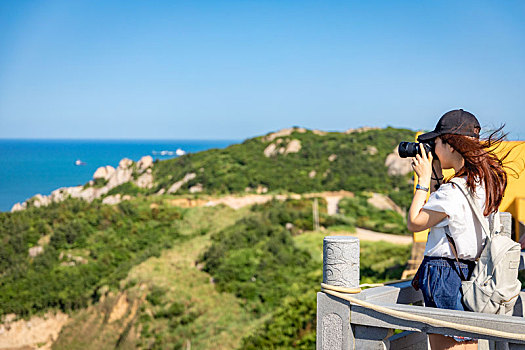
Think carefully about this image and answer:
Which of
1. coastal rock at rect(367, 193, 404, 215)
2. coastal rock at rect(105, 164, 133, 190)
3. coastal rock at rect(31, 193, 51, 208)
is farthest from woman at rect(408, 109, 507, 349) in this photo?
coastal rock at rect(105, 164, 133, 190)

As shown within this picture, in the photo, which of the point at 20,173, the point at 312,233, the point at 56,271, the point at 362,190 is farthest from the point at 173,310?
the point at 362,190

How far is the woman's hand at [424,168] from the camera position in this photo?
2.39m

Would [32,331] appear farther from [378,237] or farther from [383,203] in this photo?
[383,203]

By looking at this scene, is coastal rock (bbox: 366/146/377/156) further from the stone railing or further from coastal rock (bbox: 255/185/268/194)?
the stone railing

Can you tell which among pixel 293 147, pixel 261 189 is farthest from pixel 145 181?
pixel 293 147

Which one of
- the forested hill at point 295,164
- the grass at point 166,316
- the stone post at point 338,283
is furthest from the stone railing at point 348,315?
the forested hill at point 295,164

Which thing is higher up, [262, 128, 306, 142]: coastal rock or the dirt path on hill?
[262, 128, 306, 142]: coastal rock

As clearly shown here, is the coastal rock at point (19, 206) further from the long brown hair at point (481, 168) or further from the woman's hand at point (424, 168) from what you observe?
the long brown hair at point (481, 168)

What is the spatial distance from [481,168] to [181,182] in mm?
31300

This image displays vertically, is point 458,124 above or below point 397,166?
above

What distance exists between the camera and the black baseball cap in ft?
7.67

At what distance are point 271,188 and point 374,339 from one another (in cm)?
2763

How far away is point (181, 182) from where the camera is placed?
3297 cm

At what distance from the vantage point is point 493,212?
2303mm
